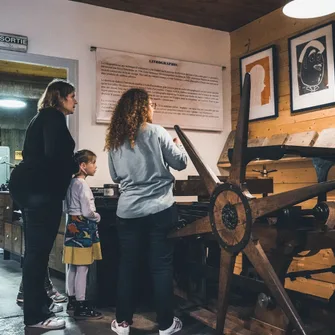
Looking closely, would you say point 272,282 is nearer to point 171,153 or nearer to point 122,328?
point 171,153

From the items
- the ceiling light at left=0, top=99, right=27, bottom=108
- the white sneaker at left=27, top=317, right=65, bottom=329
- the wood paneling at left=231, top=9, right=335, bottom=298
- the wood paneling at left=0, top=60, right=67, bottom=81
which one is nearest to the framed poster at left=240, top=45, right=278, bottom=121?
the wood paneling at left=231, top=9, right=335, bottom=298

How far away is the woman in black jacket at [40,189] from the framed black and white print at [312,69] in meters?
2.05

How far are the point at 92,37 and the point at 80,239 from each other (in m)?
1.85

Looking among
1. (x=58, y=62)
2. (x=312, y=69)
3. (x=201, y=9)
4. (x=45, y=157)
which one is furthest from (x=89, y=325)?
(x=201, y=9)

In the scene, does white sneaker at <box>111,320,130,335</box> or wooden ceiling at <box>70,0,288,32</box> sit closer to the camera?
white sneaker at <box>111,320,130,335</box>

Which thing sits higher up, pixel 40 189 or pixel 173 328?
pixel 40 189

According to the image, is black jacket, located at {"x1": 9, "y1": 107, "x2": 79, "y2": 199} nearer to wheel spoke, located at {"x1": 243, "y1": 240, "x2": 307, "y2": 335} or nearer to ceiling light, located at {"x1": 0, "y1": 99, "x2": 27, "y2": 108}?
wheel spoke, located at {"x1": 243, "y1": 240, "x2": 307, "y2": 335}

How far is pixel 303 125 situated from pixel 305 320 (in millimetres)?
1699

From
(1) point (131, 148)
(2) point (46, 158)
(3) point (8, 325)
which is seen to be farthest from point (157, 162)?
(3) point (8, 325)

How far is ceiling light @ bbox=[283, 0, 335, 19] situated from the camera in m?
2.80

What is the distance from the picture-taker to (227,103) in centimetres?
466

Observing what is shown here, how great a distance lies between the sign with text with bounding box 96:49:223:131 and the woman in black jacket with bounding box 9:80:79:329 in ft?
4.35

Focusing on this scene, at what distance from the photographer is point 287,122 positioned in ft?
13.1

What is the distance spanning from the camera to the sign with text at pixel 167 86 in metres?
3.99
